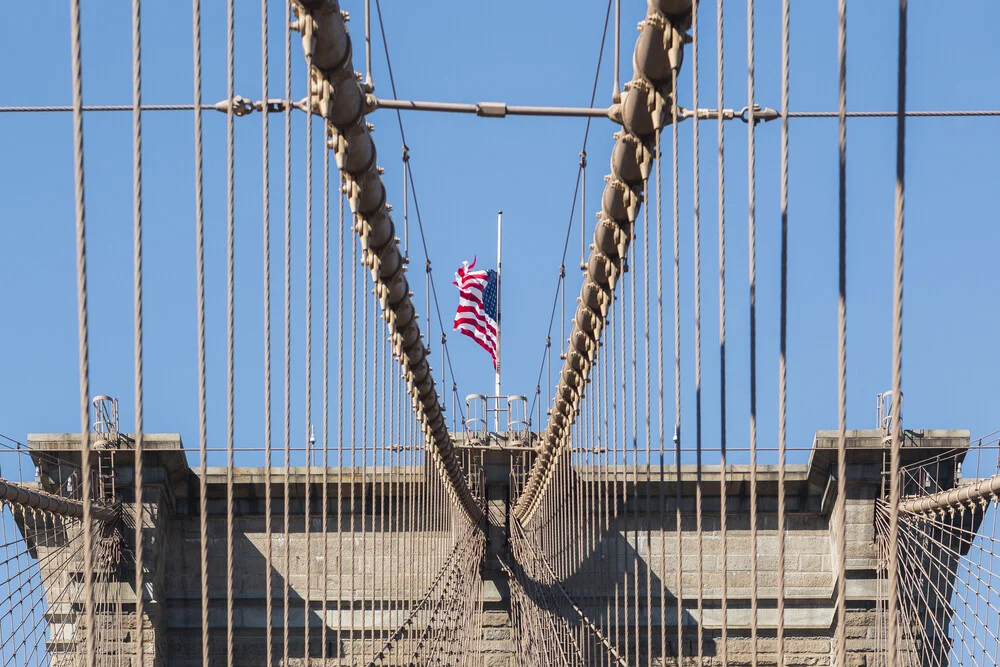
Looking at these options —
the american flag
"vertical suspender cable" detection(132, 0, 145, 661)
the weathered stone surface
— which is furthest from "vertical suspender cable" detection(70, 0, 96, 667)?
the american flag

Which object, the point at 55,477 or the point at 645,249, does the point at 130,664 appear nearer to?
the point at 55,477

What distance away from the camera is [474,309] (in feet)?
88.3

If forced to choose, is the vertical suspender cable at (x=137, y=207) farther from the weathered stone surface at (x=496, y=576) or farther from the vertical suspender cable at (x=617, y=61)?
the weathered stone surface at (x=496, y=576)

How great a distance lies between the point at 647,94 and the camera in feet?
31.2

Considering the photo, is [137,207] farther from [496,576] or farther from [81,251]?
[496,576]

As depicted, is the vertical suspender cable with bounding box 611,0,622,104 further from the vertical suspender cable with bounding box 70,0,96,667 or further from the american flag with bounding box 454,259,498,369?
the american flag with bounding box 454,259,498,369

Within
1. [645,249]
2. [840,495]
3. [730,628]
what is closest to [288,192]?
[645,249]

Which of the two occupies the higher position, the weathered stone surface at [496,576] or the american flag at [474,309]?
the american flag at [474,309]

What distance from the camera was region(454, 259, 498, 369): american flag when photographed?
26.5 metres

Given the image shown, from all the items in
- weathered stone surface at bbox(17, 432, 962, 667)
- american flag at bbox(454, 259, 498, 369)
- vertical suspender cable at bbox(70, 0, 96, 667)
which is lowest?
weathered stone surface at bbox(17, 432, 962, 667)

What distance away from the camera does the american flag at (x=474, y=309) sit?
26.5 m

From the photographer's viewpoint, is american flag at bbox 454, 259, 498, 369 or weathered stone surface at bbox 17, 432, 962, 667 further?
american flag at bbox 454, 259, 498, 369

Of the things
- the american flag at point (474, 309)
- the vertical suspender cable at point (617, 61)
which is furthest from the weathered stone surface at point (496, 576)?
the vertical suspender cable at point (617, 61)

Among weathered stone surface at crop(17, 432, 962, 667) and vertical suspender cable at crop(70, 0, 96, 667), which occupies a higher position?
vertical suspender cable at crop(70, 0, 96, 667)
